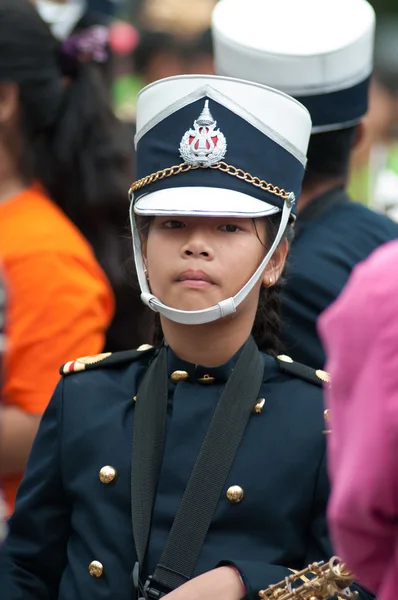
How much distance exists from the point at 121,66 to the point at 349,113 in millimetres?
3986

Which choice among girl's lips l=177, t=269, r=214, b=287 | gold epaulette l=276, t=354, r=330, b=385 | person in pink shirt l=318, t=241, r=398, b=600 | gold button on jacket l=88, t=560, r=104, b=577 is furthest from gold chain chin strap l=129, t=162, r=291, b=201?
person in pink shirt l=318, t=241, r=398, b=600

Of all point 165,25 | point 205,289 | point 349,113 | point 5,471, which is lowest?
point 165,25

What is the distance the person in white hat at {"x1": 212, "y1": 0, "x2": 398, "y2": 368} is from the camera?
371 centimetres

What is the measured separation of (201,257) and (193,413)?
360mm

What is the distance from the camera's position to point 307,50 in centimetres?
385

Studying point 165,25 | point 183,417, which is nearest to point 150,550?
point 183,417

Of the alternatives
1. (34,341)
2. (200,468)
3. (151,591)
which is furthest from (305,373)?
(34,341)

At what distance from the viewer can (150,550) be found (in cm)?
277

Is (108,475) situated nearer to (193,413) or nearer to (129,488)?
(129,488)

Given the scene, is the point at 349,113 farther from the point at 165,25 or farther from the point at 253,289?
the point at 165,25

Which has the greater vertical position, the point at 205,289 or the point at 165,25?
the point at 205,289

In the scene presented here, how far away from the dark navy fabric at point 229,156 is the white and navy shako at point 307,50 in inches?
34.0

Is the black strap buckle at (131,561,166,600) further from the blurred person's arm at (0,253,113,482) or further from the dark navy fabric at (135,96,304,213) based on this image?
the blurred person's arm at (0,253,113,482)

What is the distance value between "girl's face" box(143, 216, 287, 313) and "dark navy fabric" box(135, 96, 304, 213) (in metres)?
0.09
